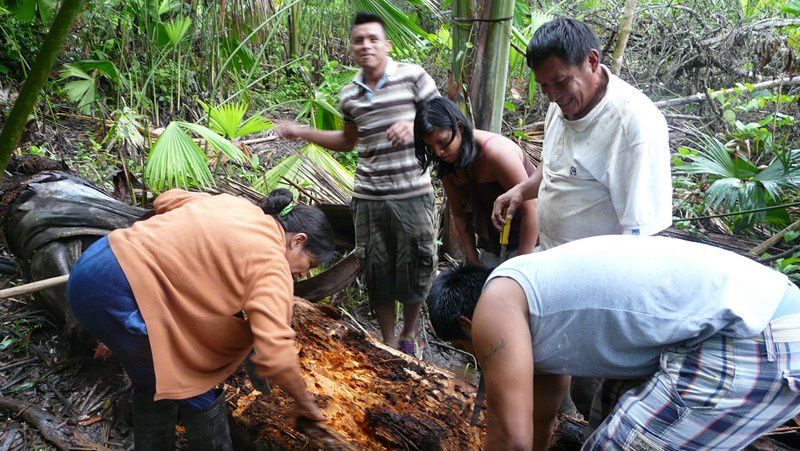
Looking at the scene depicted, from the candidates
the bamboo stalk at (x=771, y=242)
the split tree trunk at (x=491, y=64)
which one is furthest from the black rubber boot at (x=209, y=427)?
the bamboo stalk at (x=771, y=242)

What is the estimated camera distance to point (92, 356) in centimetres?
361

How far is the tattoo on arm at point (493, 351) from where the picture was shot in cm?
162

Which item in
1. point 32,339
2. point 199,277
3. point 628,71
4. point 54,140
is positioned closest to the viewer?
point 199,277

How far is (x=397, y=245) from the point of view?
12.2ft

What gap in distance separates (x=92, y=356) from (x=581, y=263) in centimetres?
307

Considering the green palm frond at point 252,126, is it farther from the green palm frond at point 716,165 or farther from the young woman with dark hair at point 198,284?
the green palm frond at point 716,165

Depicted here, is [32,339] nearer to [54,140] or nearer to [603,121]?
[54,140]

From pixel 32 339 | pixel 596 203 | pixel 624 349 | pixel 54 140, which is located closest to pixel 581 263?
pixel 624 349

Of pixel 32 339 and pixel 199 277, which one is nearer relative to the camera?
pixel 199 277

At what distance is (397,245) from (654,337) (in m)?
2.16

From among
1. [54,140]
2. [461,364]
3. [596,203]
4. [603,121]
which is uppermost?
[603,121]

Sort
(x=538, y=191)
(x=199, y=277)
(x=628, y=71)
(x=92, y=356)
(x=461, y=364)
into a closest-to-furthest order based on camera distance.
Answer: (x=199, y=277) < (x=538, y=191) < (x=92, y=356) < (x=461, y=364) < (x=628, y=71)

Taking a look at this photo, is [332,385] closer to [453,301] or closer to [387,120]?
[453,301]

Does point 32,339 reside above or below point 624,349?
below
